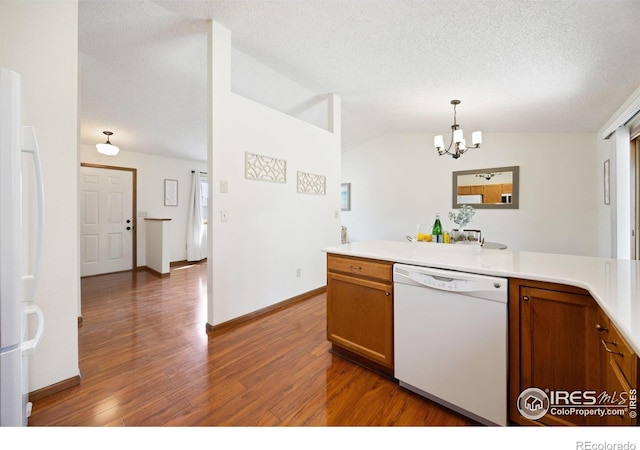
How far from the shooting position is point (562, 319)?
119 cm

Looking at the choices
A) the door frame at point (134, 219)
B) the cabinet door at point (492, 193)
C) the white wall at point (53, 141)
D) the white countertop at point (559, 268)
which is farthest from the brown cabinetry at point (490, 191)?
the door frame at point (134, 219)

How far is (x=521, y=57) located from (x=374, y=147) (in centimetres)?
375

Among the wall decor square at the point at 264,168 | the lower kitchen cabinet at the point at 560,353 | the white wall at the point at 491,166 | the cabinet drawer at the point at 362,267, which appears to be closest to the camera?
the lower kitchen cabinet at the point at 560,353

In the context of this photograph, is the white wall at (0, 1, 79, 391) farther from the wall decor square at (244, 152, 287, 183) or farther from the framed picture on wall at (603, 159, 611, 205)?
the framed picture on wall at (603, 159, 611, 205)

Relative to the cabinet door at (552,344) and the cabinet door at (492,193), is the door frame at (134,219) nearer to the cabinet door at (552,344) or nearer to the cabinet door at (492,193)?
the cabinet door at (552,344)

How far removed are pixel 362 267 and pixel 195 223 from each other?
201 inches

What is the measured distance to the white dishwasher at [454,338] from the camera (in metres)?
1.32

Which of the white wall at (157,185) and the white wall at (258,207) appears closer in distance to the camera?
the white wall at (258,207)

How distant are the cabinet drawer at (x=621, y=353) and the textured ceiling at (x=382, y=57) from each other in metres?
2.13

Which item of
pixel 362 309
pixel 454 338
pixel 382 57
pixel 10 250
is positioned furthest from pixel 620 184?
pixel 10 250

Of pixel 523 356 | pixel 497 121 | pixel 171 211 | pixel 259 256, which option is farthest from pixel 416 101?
pixel 171 211

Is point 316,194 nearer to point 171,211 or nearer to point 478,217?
point 478,217

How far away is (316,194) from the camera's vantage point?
12.2 ft

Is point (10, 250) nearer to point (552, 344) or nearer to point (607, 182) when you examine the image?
point (552, 344)
